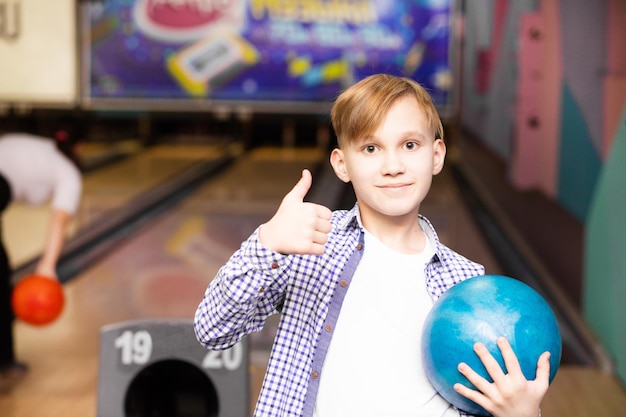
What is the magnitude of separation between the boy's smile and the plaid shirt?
0.08m

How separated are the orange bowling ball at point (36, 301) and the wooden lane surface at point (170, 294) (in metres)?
0.24

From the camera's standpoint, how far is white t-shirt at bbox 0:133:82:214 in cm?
322

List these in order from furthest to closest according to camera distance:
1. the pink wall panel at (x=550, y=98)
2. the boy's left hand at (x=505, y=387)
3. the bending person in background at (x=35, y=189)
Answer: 1. the pink wall panel at (x=550, y=98)
2. the bending person in background at (x=35, y=189)
3. the boy's left hand at (x=505, y=387)

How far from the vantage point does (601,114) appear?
359 cm

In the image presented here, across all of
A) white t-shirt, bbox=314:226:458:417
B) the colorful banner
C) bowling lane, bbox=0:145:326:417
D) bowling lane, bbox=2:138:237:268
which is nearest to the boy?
white t-shirt, bbox=314:226:458:417

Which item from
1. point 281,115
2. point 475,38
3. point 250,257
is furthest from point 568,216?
point 281,115

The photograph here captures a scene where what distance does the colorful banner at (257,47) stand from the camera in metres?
8.23

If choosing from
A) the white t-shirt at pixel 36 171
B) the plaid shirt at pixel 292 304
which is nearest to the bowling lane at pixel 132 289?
the white t-shirt at pixel 36 171

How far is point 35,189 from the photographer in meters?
3.28

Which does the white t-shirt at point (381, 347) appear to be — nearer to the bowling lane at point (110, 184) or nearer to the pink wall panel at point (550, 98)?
the pink wall panel at point (550, 98)

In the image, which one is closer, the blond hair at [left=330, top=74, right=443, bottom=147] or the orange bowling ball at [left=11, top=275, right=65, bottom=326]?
the blond hair at [left=330, top=74, right=443, bottom=147]

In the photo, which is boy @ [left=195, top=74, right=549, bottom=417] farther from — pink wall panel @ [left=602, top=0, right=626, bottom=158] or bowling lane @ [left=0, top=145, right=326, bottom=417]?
pink wall panel @ [left=602, top=0, right=626, bottom=158]

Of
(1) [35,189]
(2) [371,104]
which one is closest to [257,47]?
(1) [35,189]

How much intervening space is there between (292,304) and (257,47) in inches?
288
